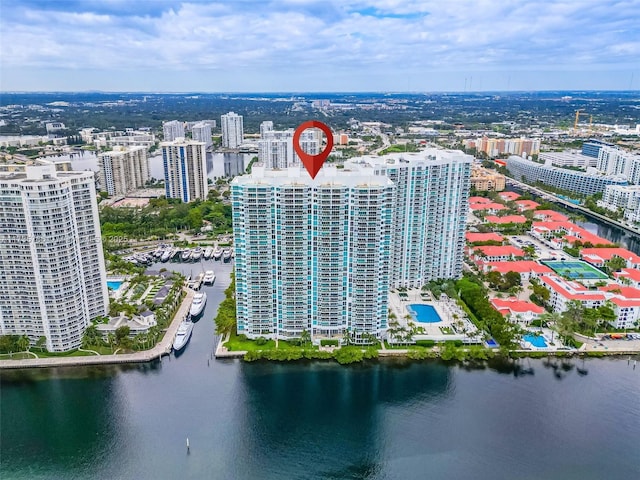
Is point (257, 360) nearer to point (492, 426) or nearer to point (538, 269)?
point (492, 426)

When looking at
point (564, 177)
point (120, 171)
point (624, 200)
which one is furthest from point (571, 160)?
point (120, 171)

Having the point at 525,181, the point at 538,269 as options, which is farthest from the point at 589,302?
the point at 525,181

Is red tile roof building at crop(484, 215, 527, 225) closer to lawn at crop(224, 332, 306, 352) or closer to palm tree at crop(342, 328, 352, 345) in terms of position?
palm tree at crop(342, 328, 352, 345)

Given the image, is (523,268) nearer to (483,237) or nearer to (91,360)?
(483,237)

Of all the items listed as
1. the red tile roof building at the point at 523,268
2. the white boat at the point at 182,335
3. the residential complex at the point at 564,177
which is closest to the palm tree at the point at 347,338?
the white boat at the point at 182,335

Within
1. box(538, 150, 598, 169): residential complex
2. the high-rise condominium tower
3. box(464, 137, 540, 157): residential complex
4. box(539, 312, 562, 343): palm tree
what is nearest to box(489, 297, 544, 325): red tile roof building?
box(539, 312, 562, 343): palm tree
